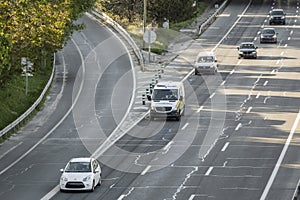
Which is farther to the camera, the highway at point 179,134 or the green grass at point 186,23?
the green grass at point 186,23

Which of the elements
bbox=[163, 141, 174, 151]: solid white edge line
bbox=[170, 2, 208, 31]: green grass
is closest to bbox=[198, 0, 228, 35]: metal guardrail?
bbox=[170, 2, 208, 31]: green grass

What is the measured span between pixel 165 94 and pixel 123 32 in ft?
120

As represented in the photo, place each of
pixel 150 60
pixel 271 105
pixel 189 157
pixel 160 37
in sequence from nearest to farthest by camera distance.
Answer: pixel 189 157
pixel 271 105
pixel 150 60
pixel 160 37

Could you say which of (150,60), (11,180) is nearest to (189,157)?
(11,180)

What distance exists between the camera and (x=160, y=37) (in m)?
96.0

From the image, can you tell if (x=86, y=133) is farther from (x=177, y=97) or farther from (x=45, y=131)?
(x=177, y=97)

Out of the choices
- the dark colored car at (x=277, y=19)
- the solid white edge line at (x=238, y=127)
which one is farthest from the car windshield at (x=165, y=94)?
the dark colored car at (x=277, y=19)

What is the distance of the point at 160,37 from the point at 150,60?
538 inches

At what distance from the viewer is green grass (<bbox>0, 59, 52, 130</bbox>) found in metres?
59.3

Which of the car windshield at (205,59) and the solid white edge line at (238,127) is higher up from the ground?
the car windshield at (205,59)

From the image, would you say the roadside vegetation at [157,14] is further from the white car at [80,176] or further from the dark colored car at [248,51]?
the white car at [80,176]

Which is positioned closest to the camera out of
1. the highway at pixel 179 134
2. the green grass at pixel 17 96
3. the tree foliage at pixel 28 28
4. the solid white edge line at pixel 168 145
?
the highway at pixel 179 134

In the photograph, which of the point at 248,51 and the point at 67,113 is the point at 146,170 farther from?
the point at 248,51

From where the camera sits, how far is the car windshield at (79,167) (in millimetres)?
40719
